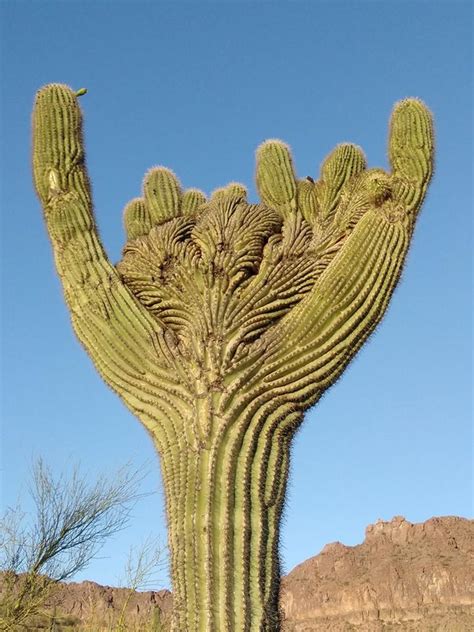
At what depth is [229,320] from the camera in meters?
5.61

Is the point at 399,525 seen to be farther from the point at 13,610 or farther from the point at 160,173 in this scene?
the point at 160,173

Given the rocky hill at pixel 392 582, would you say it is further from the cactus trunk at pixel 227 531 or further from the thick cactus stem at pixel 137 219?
the cactus trunk at pixel 227 531

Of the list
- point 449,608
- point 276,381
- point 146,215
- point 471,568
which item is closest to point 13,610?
point 146,215

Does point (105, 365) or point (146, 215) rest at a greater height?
point (146, 215)

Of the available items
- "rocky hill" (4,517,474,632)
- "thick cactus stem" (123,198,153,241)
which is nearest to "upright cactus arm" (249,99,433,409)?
"thick cactus stem" (123,198,153,241)

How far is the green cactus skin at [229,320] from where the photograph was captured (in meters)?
5.04

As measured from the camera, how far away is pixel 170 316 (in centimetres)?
586

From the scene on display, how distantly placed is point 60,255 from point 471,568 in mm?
66047

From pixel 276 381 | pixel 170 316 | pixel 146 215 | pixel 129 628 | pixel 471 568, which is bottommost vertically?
pixel 129 628

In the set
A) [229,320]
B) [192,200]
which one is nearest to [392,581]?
[192,200]

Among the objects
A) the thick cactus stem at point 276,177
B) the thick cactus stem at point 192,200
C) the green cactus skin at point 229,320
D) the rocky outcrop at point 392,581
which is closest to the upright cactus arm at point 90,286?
the green cactus skin at point 229,320

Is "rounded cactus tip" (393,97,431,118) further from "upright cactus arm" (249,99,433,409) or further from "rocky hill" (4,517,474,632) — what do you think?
"rocky hill" (4,517,474,632)

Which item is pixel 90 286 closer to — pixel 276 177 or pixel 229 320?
pixel 229 320

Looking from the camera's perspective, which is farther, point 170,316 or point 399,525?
point 399,525
